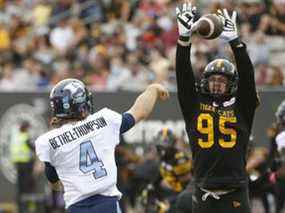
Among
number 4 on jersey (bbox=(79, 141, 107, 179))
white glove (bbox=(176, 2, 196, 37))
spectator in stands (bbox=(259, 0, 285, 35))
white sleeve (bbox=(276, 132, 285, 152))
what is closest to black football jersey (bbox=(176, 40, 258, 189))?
white glove (bbox=(176, 2, 196, 37))

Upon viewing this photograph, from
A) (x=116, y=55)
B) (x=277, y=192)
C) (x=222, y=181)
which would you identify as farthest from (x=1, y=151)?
(x=222, y=181)

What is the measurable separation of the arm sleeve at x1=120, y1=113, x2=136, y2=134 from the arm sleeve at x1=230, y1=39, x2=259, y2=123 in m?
0.96

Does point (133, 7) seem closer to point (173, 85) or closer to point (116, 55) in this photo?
point (116, 55)

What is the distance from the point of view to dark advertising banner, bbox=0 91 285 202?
15.5 m

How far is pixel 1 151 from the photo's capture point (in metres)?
16.3

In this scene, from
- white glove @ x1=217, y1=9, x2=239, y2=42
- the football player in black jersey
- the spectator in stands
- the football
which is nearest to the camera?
the football

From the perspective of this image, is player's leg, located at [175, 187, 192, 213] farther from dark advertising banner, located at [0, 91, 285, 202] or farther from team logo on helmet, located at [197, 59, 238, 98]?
dark advertising banner, located at [0, 91, 285, 202]

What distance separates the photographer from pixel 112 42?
18297 millimetres

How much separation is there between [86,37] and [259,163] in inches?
292

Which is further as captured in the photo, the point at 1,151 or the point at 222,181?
the point at 1,151

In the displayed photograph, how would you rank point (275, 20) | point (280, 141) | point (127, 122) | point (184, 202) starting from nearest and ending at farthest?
point (127, 122) → point (280, 141) → point (184, 202) → point (275, 20)

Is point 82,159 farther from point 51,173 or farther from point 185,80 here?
point 185,80

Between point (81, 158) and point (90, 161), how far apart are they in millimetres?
68

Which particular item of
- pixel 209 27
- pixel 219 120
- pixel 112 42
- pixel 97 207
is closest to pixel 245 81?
pixel 219 120
